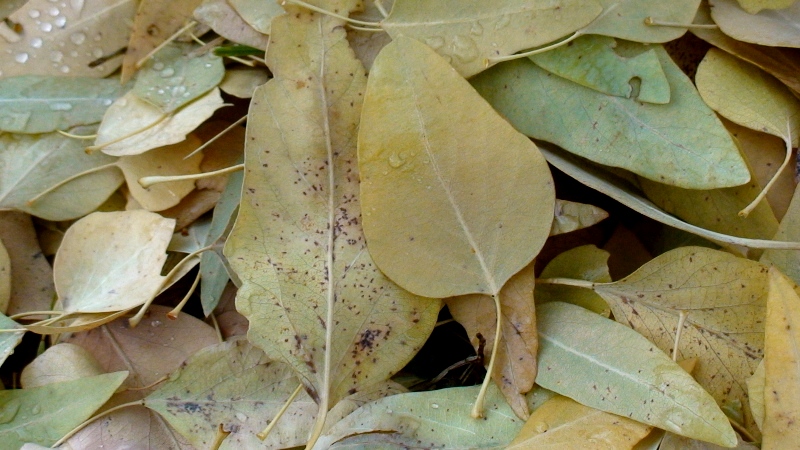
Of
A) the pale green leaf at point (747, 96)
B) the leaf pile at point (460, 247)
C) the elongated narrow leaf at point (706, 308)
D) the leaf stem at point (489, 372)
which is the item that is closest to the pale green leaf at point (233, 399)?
the leaf pile at point (460, 247)

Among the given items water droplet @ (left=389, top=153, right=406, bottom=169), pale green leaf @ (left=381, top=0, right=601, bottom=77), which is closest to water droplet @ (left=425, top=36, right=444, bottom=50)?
pale green leaf @ (left=381, top=0, right=601, bottom=77)

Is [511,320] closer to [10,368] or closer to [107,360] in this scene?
[107,360]

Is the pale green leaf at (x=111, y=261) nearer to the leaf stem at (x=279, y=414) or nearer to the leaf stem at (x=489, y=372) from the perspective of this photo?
the leaf stem at (x=279, y=414)

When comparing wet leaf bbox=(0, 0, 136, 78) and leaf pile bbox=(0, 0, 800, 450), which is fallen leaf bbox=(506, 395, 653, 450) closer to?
leaf pile bbox=(0, 0, 800, 450)

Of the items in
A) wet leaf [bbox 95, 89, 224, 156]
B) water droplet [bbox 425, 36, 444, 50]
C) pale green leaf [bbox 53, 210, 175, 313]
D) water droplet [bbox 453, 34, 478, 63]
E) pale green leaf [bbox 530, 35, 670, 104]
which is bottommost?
pale green leaf [bbox 53, 210, 175, 313]

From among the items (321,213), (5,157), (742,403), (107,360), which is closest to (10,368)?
(107,360)

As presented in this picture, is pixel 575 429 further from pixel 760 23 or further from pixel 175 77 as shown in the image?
pixel 175 77
